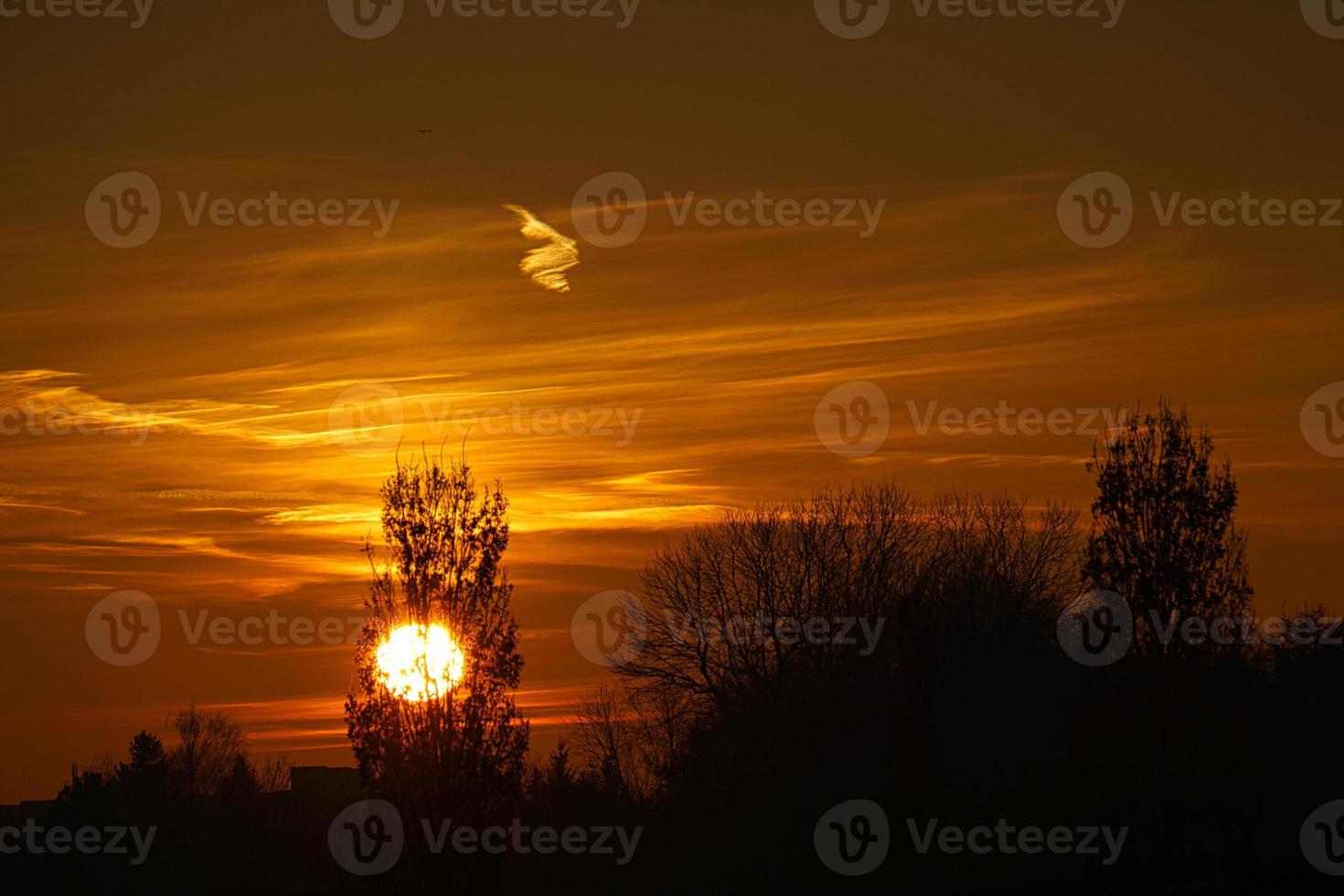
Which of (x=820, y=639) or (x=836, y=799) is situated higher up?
(x=820, y=639)

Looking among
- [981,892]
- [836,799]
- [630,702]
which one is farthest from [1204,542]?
[630,702]

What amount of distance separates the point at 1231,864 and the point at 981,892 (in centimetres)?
560

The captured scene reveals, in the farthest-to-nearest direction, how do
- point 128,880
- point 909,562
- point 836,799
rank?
1. point 128,880
2. point 909,562
3. point 836,799

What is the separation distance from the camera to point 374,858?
3086 cm

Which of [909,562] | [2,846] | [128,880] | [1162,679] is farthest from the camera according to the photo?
[2,846]

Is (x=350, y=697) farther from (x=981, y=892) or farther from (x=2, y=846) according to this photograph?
(x=2, y=846)

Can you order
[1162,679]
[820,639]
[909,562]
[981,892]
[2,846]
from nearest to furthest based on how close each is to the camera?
[1162,679]
[981,892]
[820,639]
[909,562]
[2,846]

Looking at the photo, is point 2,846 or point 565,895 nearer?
point 565,895

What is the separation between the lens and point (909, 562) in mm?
55000

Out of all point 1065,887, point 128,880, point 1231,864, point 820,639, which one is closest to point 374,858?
point 1065,887

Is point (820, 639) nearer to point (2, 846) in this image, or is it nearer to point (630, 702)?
point (630, 702)

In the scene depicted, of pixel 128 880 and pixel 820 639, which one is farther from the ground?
pixel 820 639

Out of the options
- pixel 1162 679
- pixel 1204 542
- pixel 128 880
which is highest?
pixel 1204 542

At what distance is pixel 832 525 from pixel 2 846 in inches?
1873
